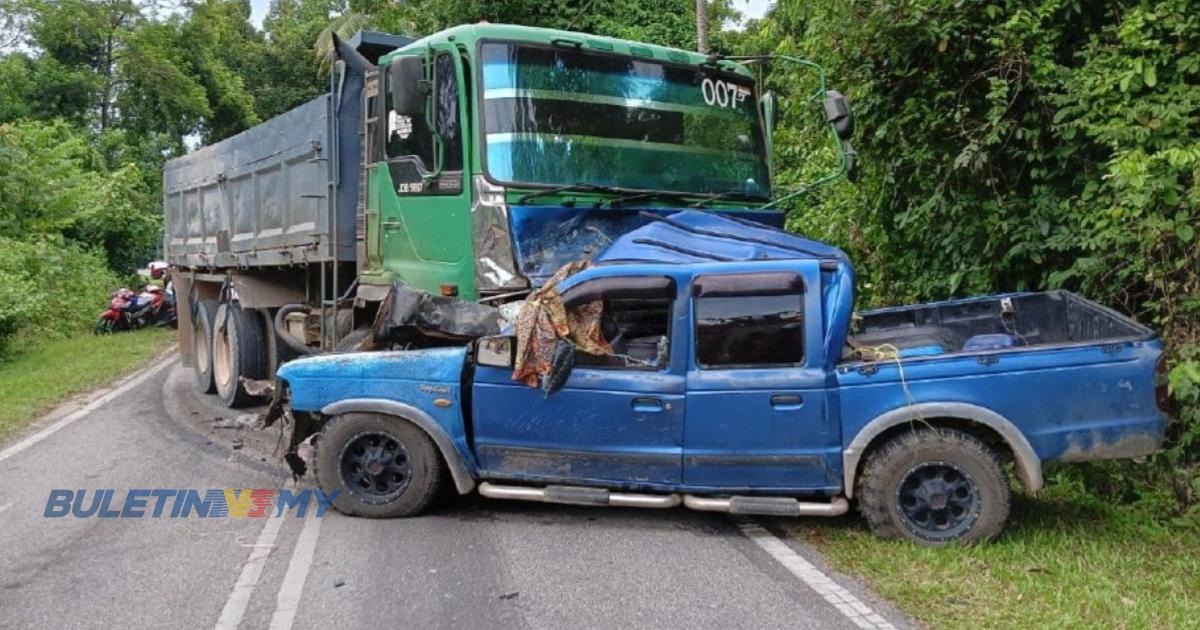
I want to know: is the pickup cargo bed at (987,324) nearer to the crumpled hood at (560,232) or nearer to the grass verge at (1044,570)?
the grass verge at (1044,570)

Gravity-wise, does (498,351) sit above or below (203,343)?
above

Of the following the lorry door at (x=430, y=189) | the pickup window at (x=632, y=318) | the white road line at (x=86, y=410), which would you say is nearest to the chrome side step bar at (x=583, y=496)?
the pickup window at (x=632, y=318)

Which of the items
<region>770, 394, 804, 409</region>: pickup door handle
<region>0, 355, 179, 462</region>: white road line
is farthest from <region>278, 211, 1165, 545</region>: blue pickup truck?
<region>0, 355, 179, 462</region>: white road line

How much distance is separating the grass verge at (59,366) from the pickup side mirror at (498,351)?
5.81 meters

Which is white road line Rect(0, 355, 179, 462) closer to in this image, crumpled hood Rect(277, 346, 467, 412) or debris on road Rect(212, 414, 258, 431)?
debris on road Rect(212, 414, 258, 431)

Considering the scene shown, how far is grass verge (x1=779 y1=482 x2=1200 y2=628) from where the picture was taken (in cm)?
408

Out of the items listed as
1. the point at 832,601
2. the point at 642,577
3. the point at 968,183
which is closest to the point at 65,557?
the point at 642,577

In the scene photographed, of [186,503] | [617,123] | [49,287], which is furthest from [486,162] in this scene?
[49,287]

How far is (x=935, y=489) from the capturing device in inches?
195

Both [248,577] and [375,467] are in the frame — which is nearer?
[248,577]

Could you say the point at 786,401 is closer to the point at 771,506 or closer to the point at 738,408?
the point at 738,408

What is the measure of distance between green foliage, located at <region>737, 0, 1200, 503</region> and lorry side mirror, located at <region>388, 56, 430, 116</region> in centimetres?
314

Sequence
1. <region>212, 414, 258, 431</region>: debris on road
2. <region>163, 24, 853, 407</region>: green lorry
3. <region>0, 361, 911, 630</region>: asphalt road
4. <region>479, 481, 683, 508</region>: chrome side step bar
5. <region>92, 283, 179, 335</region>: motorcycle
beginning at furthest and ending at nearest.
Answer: <region>92, 283, 179, 335</region>: motorcycle, <region>212, 414, 258, 431</region>: debris on road, <region>163, 24, 853, 407</region>: green lorry, <region>479, 481, 683, 508</region>: chrome side step bar, <region>0, 361, 911, 630</region>: asphalt road

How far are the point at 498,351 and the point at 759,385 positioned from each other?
1.42 metres
